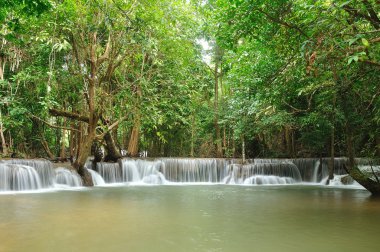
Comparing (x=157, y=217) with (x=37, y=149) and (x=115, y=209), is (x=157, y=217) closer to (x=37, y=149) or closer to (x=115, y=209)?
(x=115, y=209)

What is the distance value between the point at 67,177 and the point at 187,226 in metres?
7.76

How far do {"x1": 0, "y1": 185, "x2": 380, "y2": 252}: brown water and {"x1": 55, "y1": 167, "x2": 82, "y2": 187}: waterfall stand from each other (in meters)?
3.88

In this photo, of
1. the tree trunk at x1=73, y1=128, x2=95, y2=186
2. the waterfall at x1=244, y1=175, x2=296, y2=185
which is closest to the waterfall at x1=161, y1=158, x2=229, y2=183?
the waterfall at x1=244, y1=175, x2=296, y2=185

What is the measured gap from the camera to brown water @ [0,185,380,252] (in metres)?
4.08

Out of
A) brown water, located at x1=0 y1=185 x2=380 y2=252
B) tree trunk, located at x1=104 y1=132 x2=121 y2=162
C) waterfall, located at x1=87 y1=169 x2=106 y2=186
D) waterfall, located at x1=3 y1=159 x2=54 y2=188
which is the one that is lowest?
brown water, located at x1=0 y1=185 x2=380 y2=252

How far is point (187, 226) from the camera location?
203 inches

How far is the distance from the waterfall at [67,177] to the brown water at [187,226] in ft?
12.7

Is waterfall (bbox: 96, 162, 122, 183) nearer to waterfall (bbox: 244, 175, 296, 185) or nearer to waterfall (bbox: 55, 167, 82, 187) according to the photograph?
waterfall (bbox: 55, 167, 82, 187)

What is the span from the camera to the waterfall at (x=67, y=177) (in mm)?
11594

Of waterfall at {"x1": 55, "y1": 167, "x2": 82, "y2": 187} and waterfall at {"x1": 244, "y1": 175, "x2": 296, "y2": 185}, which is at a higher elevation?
waterfall at {"x1": 55, "y1": 167, "x2": 82, "y2": 187}

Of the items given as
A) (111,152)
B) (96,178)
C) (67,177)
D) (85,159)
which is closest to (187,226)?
(85,159)

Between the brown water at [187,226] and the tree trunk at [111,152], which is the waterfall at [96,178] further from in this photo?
the brown water at [187,226]

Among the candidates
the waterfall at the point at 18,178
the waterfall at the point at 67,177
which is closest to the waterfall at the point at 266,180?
the waterfall at the point at 67,177

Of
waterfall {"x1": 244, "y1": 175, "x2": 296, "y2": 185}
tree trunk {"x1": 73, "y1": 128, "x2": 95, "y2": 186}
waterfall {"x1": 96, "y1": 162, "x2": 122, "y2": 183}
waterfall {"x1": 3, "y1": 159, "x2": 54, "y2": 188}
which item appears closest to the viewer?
waterfall {"x1": 3, "y1": 159, "x2": 54, "y2": 188}
